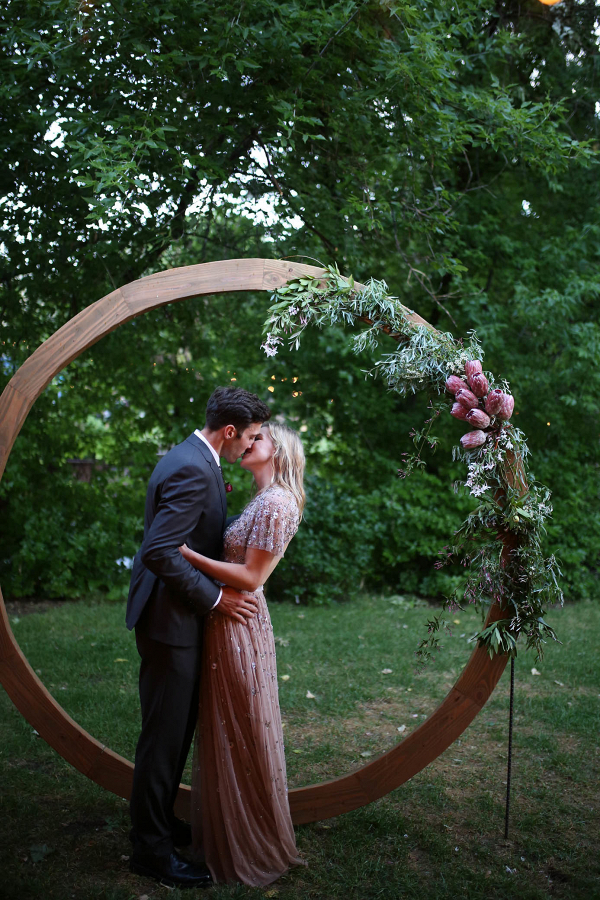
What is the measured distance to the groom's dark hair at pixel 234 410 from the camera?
10.4 feet

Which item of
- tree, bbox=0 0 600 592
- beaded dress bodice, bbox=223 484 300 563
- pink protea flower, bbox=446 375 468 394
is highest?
tree, bbox=0 0 600 592

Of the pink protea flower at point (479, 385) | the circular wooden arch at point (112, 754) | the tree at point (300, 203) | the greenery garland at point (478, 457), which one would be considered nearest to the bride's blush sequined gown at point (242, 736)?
the circular wooden arch at point (112, 754)

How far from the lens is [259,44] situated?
4.93 metres

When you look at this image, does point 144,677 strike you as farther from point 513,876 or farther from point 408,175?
point 408,175

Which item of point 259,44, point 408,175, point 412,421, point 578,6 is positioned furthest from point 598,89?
point 259,44

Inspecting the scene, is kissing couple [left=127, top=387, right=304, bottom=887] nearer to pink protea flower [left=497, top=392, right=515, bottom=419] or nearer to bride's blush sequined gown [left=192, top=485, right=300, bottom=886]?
bride's blush sequined gown [left=192, top=485, right=300, bottom=886]

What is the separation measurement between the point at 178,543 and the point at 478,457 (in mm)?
1349

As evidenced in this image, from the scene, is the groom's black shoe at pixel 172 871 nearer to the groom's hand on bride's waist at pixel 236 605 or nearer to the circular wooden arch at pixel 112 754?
the circular wooden arch at pixel 112 754

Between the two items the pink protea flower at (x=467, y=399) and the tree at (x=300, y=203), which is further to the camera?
the tree at (x=300, y=203)

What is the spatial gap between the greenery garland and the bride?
661 mm

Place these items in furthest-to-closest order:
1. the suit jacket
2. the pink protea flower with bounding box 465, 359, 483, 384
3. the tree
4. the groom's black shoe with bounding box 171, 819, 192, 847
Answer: the tree, the groom's black shoe with bounding box 171, 819, 192, 847, the pink protea flower with bounding box 465, 359, 483, 384, the suit jacket

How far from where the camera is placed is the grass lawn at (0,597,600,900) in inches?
128

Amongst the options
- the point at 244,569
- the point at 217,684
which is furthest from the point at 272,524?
the point at 217,684

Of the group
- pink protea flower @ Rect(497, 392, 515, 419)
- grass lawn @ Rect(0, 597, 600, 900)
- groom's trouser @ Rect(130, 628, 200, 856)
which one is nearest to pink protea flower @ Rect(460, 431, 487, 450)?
pink protea flower @ Rect(497, 392, 515, 419)
